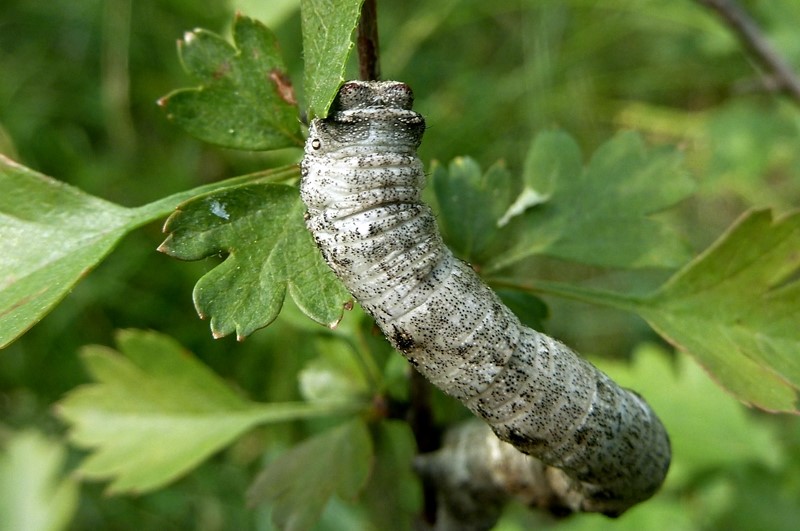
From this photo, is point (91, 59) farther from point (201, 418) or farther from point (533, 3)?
point (201, 418)

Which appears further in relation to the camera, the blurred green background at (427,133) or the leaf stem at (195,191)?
the blurred green background at (427,133)

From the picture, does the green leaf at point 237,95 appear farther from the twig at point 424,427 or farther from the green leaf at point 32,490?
the green leaf at point 32,490

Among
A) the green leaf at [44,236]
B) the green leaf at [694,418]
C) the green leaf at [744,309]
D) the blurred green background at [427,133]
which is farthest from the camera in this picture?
the blurred green background at [427,133]

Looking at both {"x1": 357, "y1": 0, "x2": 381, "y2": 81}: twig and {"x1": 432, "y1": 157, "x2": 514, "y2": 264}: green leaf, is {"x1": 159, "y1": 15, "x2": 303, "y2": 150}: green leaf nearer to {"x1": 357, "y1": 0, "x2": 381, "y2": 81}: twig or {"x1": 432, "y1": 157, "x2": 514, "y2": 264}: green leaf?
{"x1": 357, "y1": 0, "x2": 381, "y2": 81}: twig

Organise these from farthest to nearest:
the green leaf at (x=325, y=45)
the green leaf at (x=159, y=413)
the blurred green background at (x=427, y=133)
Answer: the blurred green background at (x=427, y=133) → the green leaf at (x=159, y=413) → the green leaf at (x=325, y=45)

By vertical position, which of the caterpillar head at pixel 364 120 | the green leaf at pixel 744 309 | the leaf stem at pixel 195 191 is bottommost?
the green leaf at pixel 744 309

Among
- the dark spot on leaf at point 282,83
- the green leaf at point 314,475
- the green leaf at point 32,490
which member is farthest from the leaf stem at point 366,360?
the green leaf at point 32,490

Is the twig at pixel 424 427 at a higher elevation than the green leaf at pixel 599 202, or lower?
lower
